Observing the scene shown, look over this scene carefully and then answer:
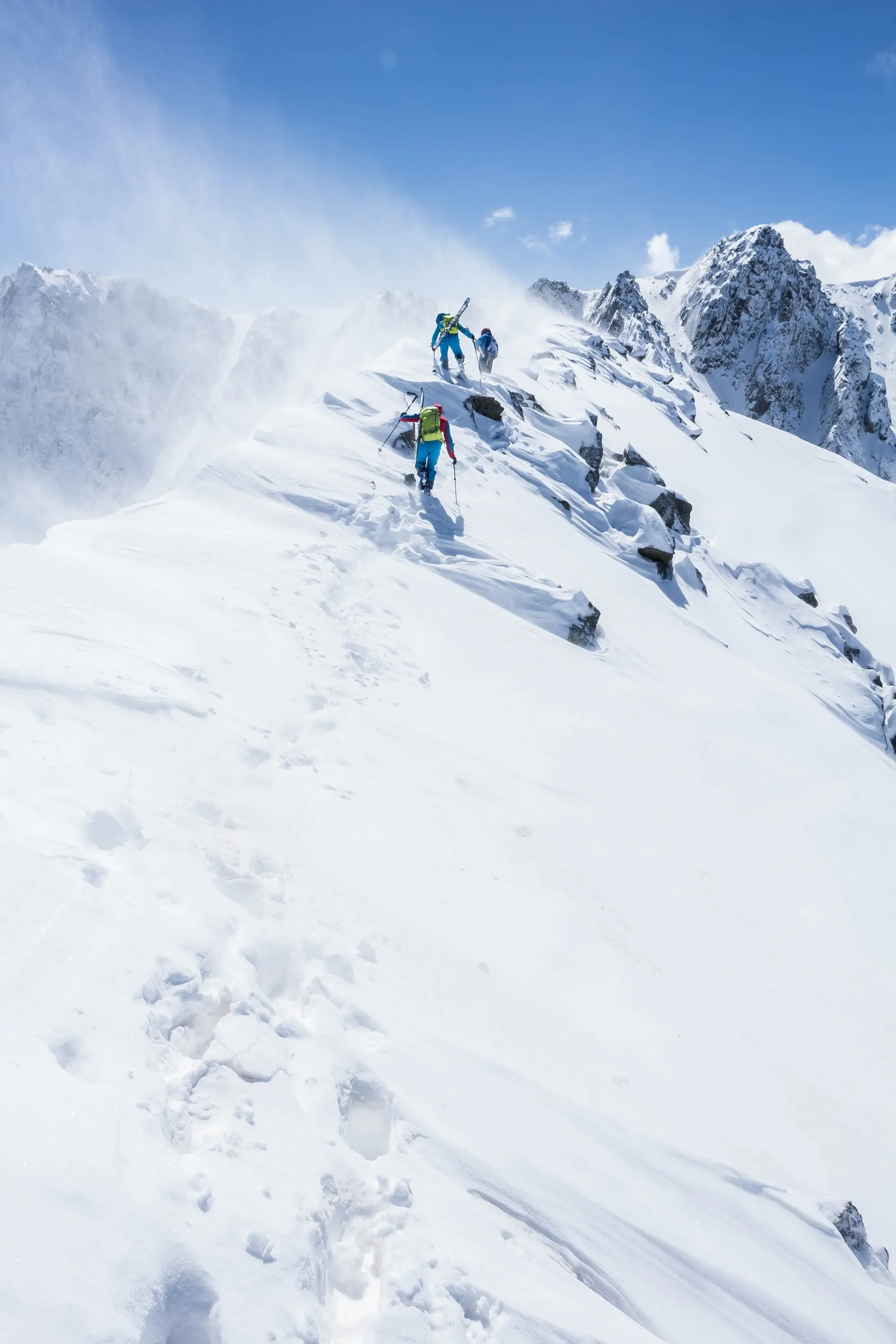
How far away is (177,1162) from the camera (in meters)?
2.96

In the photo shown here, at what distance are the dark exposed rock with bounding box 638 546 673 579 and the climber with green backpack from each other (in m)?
7.38

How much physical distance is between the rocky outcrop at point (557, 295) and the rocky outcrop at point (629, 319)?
2.07m

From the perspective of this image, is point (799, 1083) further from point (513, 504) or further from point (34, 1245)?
point (513, 504)

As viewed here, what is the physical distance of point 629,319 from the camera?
254ft

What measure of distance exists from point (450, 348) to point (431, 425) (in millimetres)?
7729

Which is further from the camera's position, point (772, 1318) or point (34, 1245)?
point (772, 1318)

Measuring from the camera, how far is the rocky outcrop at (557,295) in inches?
3310

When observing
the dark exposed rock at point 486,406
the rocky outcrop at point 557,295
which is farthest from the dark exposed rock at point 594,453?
the rocky outcrop at point 557,295

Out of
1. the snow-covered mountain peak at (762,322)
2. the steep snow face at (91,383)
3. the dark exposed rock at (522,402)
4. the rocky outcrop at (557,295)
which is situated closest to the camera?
the dark exposed rock at (522,402)

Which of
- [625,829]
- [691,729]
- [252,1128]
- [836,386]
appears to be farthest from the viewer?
[836,386]

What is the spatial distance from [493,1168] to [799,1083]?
11.0 ft

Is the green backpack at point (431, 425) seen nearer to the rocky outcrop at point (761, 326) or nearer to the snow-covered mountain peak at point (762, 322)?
the snow-covered mountain peak at point (762, 322)

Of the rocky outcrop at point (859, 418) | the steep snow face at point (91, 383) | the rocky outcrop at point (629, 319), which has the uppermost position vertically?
the rocky outcrop at point (859, 418)

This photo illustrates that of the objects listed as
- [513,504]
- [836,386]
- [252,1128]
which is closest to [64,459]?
[836,386]
